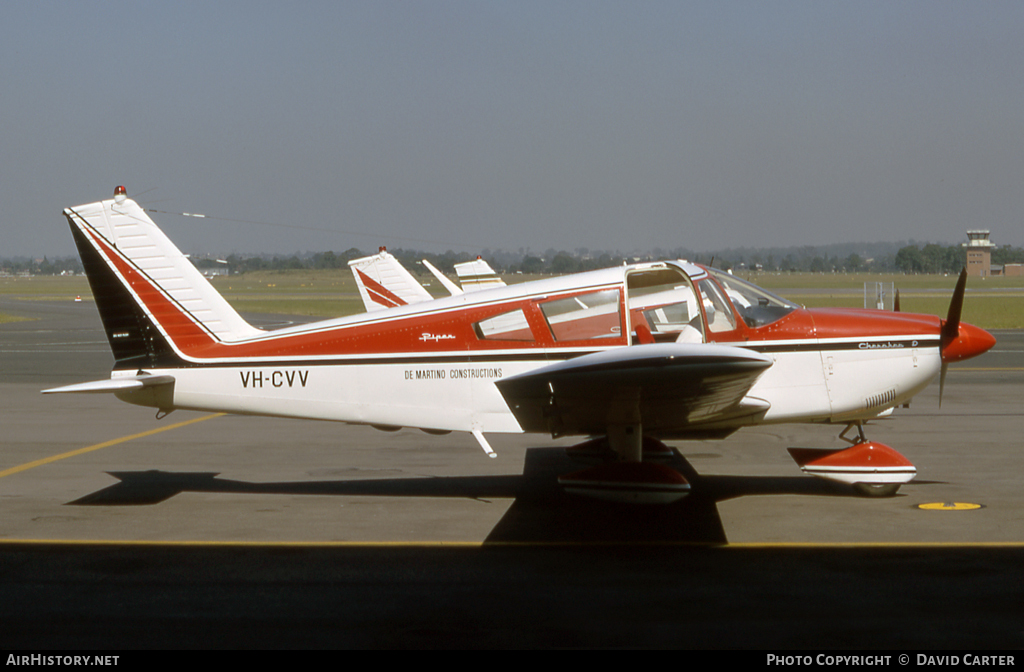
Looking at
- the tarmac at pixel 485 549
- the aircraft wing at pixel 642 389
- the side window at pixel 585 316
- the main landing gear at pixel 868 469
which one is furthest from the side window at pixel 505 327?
the main landing gear at pixel 868 469

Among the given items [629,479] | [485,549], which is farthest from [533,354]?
[485,549]

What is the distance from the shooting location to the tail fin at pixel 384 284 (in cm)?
1836

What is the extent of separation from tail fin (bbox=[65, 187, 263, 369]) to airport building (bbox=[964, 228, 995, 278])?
150 metres

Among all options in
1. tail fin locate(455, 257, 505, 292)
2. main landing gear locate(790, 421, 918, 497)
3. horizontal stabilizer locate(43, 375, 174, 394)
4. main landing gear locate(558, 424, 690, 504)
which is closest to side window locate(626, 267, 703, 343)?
main landing gear locate(558, 424, 690, 504)

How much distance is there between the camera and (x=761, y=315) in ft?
26.6

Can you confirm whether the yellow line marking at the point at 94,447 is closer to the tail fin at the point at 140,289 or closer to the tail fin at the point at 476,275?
the tail fin at the point at 140,289

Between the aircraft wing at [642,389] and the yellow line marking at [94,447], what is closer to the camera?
the aircraft wing at [642,389]

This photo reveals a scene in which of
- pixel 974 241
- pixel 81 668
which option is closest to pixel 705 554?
pixel 81 668

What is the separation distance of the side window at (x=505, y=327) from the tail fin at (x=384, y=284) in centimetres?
1018

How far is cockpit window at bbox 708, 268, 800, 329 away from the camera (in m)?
8.09

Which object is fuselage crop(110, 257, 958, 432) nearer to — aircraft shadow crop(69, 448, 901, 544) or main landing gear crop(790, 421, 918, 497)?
main landing gear crop(790, 421, 918, 497)

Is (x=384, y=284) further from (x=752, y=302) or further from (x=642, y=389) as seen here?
(x=642, y=389)

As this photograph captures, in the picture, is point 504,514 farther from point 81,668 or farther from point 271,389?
point 81,668

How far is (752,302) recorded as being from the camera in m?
8.22
